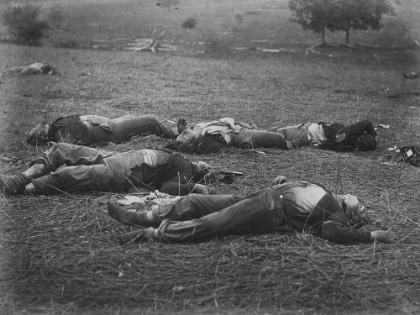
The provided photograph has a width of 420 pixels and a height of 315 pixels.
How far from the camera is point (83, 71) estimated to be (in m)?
14.1

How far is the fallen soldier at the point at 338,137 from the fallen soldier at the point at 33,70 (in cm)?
853

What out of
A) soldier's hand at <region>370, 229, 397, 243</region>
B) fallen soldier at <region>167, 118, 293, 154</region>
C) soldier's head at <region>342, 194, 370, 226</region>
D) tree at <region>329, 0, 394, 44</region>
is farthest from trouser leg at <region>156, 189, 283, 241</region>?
tree at <region>329, 0, 394, 44</region>

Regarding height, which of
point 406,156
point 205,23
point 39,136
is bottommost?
point 205,23

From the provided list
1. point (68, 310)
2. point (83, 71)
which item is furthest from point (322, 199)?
point (83, 71)

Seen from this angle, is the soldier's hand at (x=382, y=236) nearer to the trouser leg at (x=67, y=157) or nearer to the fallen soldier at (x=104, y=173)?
the fallen soldier at (x=104, y=173)

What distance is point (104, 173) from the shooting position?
4.94 meters

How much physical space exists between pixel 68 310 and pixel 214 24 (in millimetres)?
16625

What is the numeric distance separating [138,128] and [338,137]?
Result: 2659 mm

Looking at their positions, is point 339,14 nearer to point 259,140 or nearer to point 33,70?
point 33,70

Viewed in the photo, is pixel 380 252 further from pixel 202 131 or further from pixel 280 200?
pixel 202 131

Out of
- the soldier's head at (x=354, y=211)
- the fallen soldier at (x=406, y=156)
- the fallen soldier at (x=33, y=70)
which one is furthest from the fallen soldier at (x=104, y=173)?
the fallen soldier at (x=33, y=70)

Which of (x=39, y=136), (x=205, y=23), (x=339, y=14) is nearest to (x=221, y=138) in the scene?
(x=39, y=136)

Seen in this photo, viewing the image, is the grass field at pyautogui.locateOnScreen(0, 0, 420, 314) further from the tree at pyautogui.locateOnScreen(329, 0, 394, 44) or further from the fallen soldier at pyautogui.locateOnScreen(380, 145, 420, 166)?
the tree at pyautogui.locateOnScreen(329, 0, 394, 44)

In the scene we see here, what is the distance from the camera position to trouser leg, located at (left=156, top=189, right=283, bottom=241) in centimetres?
386
